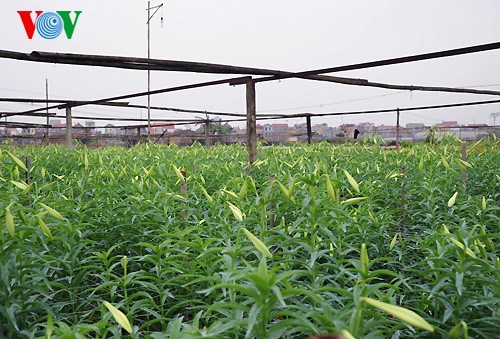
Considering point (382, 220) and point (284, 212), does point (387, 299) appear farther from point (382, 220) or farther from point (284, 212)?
point (284, 212)

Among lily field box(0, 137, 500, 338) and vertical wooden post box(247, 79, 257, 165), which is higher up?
vertical wooden post box(247, 79, 257, 165)

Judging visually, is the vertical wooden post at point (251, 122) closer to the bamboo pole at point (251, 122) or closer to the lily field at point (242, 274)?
the bamboo pole at point (251, 122)

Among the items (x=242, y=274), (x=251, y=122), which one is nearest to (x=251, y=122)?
(x=251, y=122)

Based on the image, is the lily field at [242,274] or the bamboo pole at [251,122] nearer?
the lily field at [242,274]

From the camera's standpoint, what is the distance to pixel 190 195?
3.19 metres

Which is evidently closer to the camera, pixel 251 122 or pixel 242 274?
pixel 242 274

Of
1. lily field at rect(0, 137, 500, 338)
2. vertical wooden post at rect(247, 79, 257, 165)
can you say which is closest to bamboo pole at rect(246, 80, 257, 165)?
vertical wooden post at rect(247, 79, 257, 165)

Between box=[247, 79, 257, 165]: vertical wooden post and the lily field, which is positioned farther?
box=[247, 79, 257, 165]: vertical wooden post

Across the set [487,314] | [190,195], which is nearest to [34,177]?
[190,195]

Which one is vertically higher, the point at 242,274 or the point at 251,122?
the point at 251,122

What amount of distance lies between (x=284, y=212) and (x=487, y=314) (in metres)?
1.58

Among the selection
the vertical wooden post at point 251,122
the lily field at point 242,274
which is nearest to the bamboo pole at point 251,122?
the vertical wooden post at point 251,122

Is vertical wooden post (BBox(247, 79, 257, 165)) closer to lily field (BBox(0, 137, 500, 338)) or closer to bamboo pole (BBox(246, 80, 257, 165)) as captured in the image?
bamboo pole (BBox(246, 80, 257, 165))

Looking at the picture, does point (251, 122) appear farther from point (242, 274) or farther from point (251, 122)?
point (242, 274)
